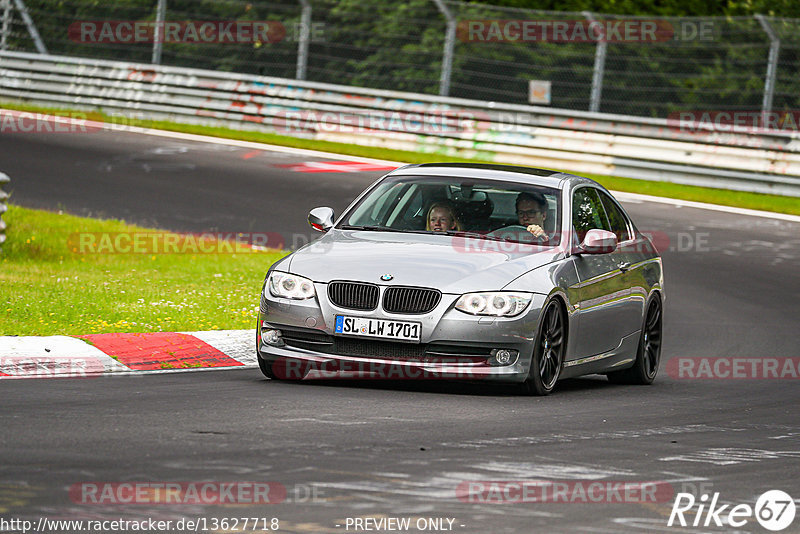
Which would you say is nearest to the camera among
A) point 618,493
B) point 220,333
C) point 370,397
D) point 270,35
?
point 618,493

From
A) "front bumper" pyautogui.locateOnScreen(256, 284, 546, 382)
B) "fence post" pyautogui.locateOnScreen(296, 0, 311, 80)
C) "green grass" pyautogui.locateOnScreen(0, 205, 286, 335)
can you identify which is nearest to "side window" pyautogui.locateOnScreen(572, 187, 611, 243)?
"front bumper" pyautogui.locateOnScreen(256, 284, 546, 382)

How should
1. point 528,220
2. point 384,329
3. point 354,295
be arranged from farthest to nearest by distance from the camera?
1. point 528,220
2. point 354,295
3. point 384,329

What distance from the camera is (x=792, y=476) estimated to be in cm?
734

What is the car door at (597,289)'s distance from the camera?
1030 centimetres

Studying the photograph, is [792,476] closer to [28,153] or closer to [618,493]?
[618,493]

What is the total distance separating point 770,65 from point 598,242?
13490 millimetres

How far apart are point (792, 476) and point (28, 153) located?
18.2 m

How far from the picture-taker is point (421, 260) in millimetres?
9602

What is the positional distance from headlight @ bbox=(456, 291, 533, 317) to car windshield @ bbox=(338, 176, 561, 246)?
3.08ft

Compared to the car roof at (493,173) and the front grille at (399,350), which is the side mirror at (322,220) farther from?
the front grille at (399,350)

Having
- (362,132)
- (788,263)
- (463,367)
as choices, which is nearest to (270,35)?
(362,132)

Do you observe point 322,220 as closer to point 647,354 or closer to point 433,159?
point 647,354

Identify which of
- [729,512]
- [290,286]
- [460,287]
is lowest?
[729,512]

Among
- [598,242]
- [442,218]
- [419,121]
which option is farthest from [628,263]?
[419,121]
